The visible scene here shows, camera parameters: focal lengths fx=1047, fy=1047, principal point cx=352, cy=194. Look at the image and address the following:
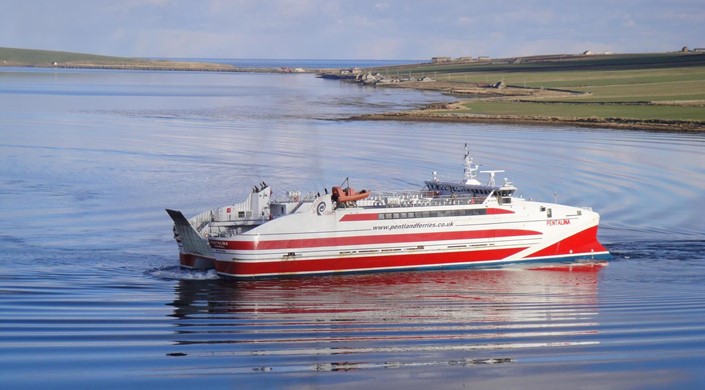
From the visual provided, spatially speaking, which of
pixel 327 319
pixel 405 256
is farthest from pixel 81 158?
pixel 327 319

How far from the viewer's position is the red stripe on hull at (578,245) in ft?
162

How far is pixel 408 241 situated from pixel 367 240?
1.90m

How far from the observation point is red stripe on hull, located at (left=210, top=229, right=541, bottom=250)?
4394cm

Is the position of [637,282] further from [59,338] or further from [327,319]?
[59,338]

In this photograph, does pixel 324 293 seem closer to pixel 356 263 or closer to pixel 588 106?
pixel 356 263

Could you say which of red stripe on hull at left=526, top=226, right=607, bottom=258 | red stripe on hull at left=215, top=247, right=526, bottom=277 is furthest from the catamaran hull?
red stripe on hull at left=526, top=226, right=607, bottom=258

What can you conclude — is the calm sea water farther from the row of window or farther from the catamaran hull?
the row of window

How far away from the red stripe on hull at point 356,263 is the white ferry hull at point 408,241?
4 cm

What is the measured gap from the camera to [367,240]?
45531mm

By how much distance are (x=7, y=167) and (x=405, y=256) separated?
38.8m

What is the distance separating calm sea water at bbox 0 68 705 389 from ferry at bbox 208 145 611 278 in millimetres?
919

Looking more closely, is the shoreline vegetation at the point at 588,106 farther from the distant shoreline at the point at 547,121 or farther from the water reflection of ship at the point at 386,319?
the water reflection of ship at the point at 386,319

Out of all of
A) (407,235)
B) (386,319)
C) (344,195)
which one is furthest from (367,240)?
(386,319)

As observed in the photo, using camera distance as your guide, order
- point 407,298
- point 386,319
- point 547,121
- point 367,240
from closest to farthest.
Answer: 1. point 386,319
2. point 407,298
3. point 367,240
4. point 547,121
